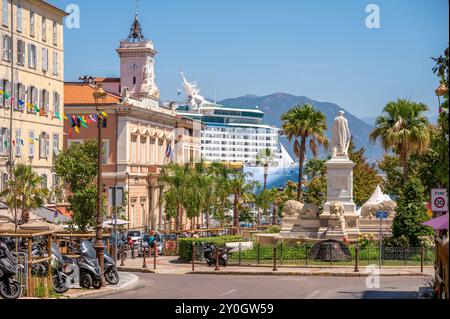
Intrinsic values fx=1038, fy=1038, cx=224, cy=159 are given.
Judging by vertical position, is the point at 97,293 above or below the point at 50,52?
below

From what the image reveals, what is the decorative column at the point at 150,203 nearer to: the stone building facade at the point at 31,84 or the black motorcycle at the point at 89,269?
the stone building facade at the point at 31,84

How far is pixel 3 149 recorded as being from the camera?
5762 cm

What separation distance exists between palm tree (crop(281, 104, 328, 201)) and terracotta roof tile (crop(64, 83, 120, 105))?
1855 centimetres

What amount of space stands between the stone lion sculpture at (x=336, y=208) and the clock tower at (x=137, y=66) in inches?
1821

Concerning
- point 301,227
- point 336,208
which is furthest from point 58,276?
point 301,227

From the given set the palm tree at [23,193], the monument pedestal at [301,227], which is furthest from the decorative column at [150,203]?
the monument pedestal at [301,227]

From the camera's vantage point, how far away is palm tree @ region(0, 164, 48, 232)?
48497mm

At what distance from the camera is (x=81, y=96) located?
83.7 meters

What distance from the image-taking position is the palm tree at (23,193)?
1909 inches

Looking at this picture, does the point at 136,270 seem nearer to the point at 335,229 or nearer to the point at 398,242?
the point at 335,229

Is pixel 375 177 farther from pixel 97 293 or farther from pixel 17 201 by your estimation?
pixel 97 293

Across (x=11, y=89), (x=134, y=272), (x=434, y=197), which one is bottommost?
(x=134, y=272)
